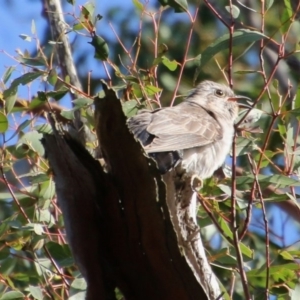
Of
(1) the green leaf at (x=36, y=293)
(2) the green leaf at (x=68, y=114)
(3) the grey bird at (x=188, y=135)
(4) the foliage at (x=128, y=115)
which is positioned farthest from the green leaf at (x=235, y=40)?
(1) the green leaf at (x=36, y=293)

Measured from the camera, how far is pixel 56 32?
484 centimetres

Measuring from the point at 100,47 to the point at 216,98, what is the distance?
1.79 metres

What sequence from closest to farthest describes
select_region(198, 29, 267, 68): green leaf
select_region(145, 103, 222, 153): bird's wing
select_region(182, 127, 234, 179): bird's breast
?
select_region(198, 29, 267, 68): green leaf
select_region(145, 103, 222, 153): bird's wing
select_region(182, 127, 234, 179): bird's breast

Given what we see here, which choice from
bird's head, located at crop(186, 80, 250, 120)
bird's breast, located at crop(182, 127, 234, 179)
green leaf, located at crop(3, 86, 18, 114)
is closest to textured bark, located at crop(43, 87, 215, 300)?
green leaf, located at crop(3, 86, 18, 114)

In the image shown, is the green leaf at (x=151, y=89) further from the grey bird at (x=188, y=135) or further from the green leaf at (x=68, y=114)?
the green leaf at (x=68, y=114)

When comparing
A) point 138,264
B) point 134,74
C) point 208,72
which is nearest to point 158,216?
point 138,264

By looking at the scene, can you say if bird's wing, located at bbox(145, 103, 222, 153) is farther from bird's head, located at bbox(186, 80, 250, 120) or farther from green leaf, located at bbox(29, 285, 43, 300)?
green leaf, located at bbox(29, 285, 43, 300)

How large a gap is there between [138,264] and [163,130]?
1271 mm

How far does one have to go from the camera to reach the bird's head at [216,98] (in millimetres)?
5367

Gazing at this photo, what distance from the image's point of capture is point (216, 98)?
217 inches

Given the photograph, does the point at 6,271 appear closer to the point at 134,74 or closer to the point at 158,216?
the point at 134,74

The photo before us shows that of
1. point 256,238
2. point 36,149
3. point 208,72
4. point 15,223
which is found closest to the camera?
point 15,223

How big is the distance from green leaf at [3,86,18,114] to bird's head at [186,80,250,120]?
1.67m

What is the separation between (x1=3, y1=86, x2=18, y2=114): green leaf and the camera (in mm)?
3895
